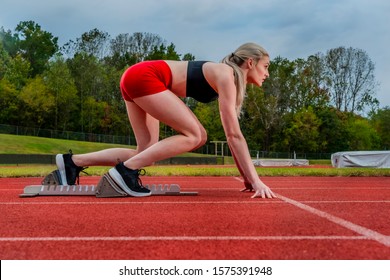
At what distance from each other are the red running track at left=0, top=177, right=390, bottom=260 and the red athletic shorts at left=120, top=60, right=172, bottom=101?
3.31 feet

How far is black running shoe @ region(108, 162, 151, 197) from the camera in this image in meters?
4.66

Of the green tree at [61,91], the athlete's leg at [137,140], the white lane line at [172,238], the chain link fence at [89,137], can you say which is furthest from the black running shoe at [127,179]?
the green tree at [61,91]

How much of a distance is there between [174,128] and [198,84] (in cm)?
46

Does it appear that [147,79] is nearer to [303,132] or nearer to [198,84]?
[198,84]

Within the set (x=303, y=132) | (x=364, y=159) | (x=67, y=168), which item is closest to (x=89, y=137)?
(x=303, y=132)

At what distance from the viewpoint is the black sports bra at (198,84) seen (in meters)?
4.77

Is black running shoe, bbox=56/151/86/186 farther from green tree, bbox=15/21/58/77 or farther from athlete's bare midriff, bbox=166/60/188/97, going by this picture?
green tree, bbox=15/21/58/77

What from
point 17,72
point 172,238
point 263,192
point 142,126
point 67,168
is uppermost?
point 17,72

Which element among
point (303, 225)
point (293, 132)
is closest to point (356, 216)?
point (303, 225)

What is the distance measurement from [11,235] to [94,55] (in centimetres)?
6020

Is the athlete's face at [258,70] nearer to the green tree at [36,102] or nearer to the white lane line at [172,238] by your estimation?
the white lane line at [172,238]

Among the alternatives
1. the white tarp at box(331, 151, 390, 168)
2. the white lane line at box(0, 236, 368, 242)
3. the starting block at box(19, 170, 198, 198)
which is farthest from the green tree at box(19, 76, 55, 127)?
the white lane line at box(0, 236, 368, 242)

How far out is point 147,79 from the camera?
481cm

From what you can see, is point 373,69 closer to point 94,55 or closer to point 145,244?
point 94,55
